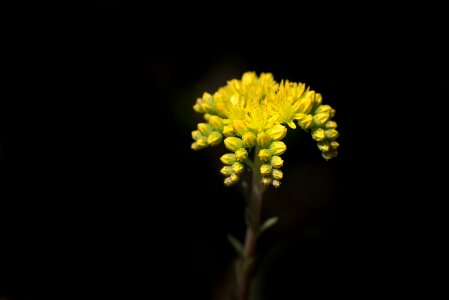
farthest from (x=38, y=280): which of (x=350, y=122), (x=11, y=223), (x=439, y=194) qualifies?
(x=439, y=194)

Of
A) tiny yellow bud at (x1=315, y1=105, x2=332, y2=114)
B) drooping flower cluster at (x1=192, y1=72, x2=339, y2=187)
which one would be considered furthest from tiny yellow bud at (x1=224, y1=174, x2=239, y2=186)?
tiny yellow bud at (x1=315, y1=105, x2=332, y2=114)

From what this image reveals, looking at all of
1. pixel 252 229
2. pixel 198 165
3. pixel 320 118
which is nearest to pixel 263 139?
pixel 320 118

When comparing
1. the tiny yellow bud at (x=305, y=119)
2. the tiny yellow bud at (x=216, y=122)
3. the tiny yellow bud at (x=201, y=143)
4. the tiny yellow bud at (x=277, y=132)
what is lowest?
the tiny yellow bud at (x=277, y=132)

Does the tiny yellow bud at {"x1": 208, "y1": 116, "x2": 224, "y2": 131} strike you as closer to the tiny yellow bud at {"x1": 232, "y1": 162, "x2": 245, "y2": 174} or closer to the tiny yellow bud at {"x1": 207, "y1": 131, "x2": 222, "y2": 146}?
the tiny yellow bud at {"x1": 207, "y1": 131, "x2": 222, "y2": 146}

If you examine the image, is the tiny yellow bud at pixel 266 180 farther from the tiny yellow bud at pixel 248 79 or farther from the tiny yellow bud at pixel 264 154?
the tiny yellow bud at pixel 248 79

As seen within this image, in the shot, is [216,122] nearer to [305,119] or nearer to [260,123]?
[260,123]

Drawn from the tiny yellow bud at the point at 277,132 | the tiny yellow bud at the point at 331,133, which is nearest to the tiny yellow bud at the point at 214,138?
the tiny yellow bud at the point at 277,132
